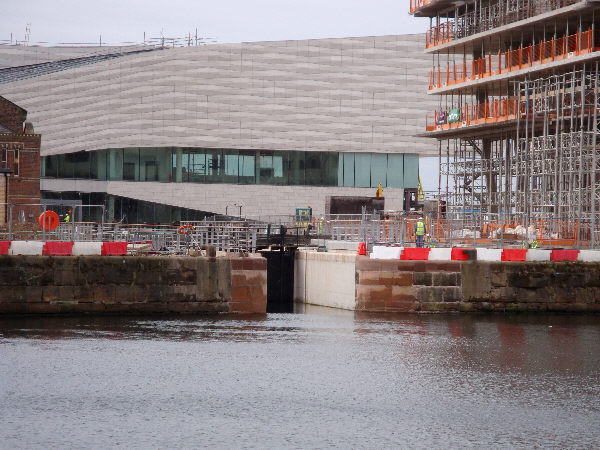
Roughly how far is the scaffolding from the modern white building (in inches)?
1309

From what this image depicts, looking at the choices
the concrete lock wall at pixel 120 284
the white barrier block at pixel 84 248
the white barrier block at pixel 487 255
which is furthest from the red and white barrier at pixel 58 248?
the white barrier block at pixel 487 255

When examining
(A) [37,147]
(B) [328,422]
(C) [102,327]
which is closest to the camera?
(B) [328,422]

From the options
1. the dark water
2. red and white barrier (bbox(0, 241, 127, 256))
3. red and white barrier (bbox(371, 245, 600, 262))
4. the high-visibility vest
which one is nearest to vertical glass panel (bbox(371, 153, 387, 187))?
the high-visibility vest

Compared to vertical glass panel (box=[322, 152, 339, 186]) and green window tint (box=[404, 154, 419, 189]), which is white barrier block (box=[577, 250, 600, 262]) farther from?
green window tint (box=[404, 154, 419, 189])

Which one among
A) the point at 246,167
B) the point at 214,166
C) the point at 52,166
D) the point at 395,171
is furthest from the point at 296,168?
the point at 52,166

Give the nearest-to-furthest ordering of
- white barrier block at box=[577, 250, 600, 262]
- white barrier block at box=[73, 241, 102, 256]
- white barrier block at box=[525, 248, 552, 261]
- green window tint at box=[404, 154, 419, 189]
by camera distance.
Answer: white barrier block at box=[73, 241, 102, 256] < white barrier block at box=[525, 248, 552, 261] < white barrier block at box=[577, 250, 600, 262] < green window tint at box=[404, 154, 419, 189]

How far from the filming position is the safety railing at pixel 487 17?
203 ft

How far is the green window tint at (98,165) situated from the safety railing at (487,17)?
42563 millimetres

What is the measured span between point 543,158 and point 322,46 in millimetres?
52449

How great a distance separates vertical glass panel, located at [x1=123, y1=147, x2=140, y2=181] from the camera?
4168 inches

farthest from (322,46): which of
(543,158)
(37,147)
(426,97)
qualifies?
(543,158)

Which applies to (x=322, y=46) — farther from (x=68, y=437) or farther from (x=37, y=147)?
(x=68, y=437)

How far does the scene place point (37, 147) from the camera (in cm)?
8475

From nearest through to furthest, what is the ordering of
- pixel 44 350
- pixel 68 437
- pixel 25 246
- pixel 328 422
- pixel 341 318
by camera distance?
pixel 68 437 → pixel 328 422 → pixel 44 350 → pixel 25 246 → pixel 341 318
